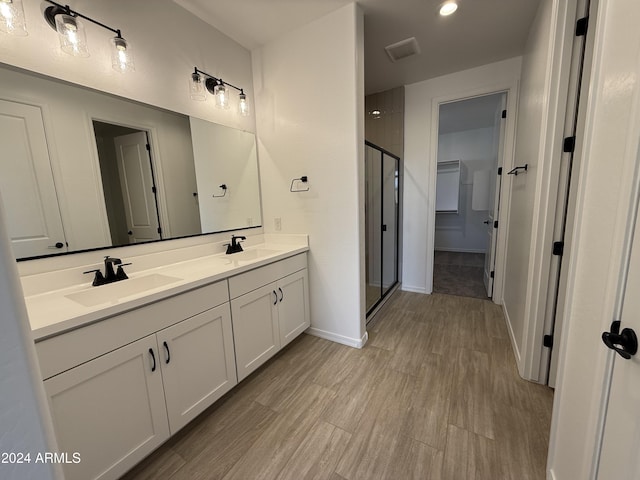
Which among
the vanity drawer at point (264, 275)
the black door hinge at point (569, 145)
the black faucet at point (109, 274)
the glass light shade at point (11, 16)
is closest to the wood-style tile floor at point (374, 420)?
the vanity drawer at point (264, 275)

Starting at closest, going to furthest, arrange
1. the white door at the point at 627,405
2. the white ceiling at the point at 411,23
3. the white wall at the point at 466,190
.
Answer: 1. the white door at the point at 627,405
2. the white ceiling at the point at 411,23
3. the white wall at the point at 466,190

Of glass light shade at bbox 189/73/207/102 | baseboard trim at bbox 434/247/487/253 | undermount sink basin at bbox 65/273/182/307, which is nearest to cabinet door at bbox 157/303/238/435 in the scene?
undermount sink basin at bbox 65/273/182/307

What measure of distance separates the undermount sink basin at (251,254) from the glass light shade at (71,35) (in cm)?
144

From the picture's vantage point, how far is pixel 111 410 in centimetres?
111

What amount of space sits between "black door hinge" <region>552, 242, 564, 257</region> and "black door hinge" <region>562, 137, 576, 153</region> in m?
0.54

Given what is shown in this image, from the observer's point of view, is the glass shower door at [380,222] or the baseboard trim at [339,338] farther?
the glass shower door at [380,222]

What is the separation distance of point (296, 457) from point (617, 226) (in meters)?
1.63

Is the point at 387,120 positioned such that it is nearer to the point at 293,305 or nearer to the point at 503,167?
the point at 503,167

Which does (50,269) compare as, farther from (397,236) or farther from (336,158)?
(397,236)

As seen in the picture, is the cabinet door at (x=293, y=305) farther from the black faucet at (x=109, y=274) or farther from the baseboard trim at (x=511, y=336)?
the baseboard trim at (x=511, y=336)

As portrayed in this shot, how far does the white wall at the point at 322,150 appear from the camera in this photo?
1.98 meters

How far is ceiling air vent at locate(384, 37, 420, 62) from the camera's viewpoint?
2329mm

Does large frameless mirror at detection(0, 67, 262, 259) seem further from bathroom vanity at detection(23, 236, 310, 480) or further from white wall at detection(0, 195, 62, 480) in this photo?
white wall at detection(0, 195, 62, 480)

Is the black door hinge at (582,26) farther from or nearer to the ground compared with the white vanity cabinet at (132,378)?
farther from the ground
